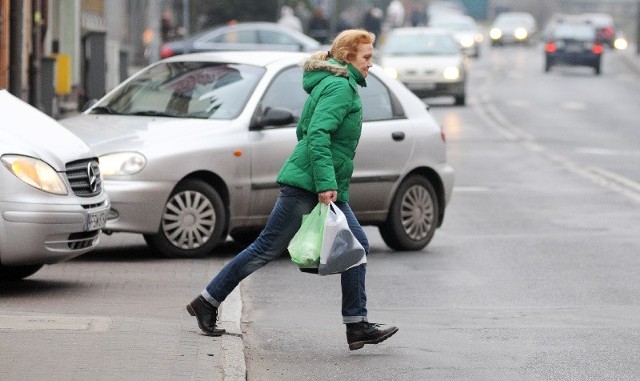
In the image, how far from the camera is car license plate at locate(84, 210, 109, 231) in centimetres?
1048

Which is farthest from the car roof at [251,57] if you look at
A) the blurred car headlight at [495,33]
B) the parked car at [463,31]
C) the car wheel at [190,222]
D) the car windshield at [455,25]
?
the blurred car headlight at [495,33]

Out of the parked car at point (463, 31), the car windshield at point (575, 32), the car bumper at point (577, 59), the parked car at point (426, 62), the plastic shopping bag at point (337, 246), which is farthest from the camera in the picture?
the parked car at point (463, 31)

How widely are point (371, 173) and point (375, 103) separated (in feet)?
2.14

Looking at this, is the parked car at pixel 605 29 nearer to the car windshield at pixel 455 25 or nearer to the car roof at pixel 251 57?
the car windshield at pixel 455 25

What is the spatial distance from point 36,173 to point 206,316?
78.7 inches

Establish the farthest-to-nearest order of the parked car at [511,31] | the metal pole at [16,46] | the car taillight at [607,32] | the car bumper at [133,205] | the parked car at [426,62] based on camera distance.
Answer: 1. the car taillight at [607,32]
2. the parked car at [511,31]
3. the parked car at [426,62]
4. the metal pole at [16,46]
5. the car bumper at [133,205]

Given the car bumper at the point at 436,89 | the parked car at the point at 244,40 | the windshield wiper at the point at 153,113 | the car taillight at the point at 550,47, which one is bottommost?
the car taillight at the point at 550,47

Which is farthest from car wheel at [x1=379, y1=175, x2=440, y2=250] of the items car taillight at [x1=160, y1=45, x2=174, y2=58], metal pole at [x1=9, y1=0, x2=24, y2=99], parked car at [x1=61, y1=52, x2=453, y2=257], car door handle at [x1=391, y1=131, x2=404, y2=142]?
car taillight at [x1=160, y1=45, x2=174, y2=58]

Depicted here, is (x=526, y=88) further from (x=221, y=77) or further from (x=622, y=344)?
(x=622, y=344)

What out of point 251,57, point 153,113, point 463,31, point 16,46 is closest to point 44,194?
Answer: point 153,113

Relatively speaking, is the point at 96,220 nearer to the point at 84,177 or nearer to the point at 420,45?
the point at 84,177

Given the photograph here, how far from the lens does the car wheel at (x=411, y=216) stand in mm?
13625

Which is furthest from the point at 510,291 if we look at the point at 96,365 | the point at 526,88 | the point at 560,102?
the point at 526,88

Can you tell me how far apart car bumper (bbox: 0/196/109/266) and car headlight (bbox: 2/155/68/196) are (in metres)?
0.12
